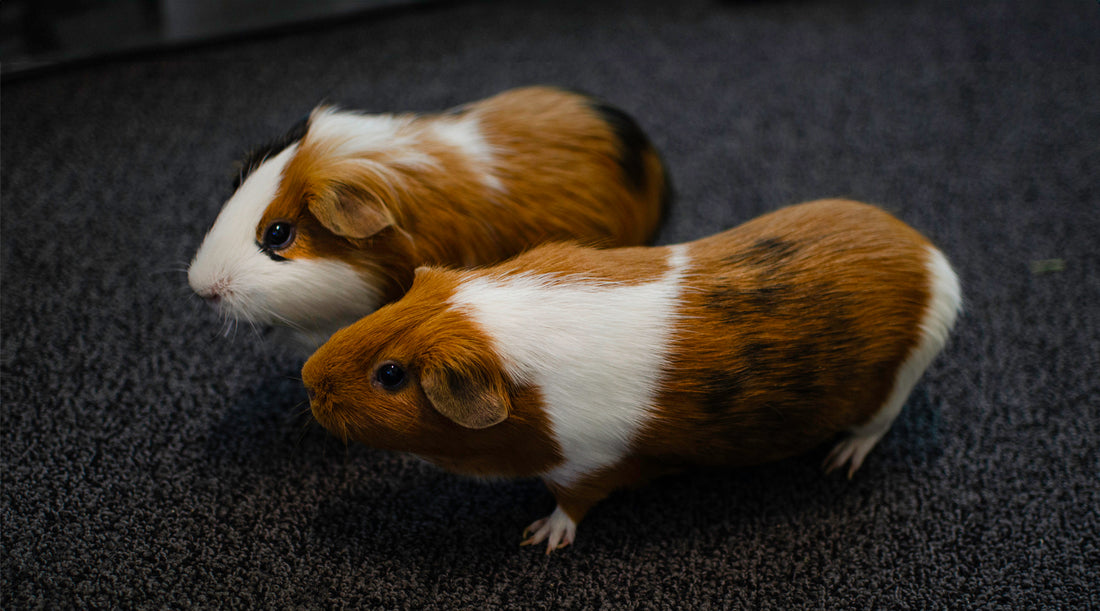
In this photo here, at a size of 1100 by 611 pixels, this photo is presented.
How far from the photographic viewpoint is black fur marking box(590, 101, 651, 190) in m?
1.56

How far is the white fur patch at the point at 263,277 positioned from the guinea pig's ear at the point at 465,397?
32 centimetres

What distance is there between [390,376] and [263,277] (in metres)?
0.31

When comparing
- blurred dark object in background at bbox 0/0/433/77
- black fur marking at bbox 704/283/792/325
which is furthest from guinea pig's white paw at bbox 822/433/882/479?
blurred dark object in background at bbox 0/0/433/77

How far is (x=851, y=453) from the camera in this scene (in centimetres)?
144

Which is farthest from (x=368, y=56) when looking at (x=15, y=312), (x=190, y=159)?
(x=15, y=312)

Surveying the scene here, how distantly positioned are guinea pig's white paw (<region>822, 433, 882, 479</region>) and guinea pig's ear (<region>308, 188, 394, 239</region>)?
0.94 m

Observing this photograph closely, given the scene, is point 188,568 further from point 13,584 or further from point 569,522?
point 569,522

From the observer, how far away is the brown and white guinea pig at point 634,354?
1097mm

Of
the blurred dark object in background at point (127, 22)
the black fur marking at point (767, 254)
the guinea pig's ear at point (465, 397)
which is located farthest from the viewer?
the blurred dark object in background at point (127, 22)

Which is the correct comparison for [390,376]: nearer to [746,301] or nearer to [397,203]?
[397,203]

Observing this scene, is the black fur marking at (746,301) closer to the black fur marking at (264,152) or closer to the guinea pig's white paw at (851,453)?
the guinea pig's white paw at (851,453)

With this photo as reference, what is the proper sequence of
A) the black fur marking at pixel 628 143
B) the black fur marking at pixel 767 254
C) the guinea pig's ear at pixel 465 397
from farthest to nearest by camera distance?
the black fur marking at pixel 628 143, the black fur marking at pixel 767 254, the guinea pig's ear at pixel 465 397

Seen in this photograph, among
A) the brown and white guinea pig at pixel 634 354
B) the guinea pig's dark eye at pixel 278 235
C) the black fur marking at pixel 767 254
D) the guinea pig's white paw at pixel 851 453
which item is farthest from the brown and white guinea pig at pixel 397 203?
the guinea pig's white paw at pixel 851 453

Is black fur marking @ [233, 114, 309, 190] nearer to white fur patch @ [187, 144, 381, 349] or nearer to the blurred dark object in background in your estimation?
white fur patch @ [187, 144, 381, 349]
